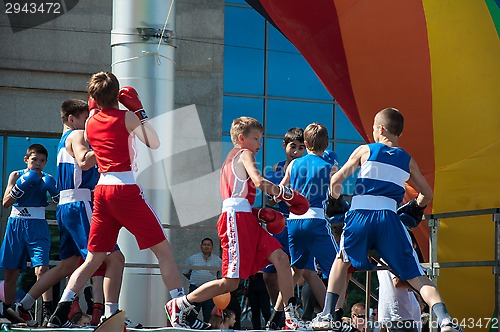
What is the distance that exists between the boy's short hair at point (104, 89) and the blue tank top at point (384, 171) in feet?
6.01

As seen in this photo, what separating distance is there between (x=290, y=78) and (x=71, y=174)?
9.52 metres

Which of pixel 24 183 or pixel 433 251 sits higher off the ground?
pixel 24 183

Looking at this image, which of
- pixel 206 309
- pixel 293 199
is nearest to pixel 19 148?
pixel 206 309

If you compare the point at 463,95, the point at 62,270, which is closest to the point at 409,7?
the point at 463,95

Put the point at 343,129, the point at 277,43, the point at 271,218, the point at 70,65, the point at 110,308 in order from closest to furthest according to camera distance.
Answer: the point at 110,308 < the point at 271,218 < the point at 70,65 < the point at 277,43 < the point at 343,129

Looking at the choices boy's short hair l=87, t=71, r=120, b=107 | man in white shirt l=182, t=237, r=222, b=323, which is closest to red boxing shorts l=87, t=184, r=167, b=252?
boy's short hair l=87, t=71, r=120, b=107

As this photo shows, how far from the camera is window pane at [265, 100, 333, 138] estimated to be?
16.6 m

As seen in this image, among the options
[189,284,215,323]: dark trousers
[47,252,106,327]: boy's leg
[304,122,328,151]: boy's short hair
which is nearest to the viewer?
[47,252,106,327]: boy's leg

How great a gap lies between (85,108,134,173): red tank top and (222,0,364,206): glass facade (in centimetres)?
941

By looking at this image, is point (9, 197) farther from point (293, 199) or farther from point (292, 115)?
point (292, 115)

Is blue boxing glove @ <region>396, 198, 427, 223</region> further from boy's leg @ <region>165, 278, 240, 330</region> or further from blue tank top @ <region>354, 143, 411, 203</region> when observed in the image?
boy's leg @ <region>165, 278, 240, 330</region>

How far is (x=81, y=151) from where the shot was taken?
279 inches

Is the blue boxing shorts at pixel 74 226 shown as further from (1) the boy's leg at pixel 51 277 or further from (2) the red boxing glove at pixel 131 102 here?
(2) the red boxing glove at pixel 131 102

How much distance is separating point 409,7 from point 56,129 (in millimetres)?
7388
